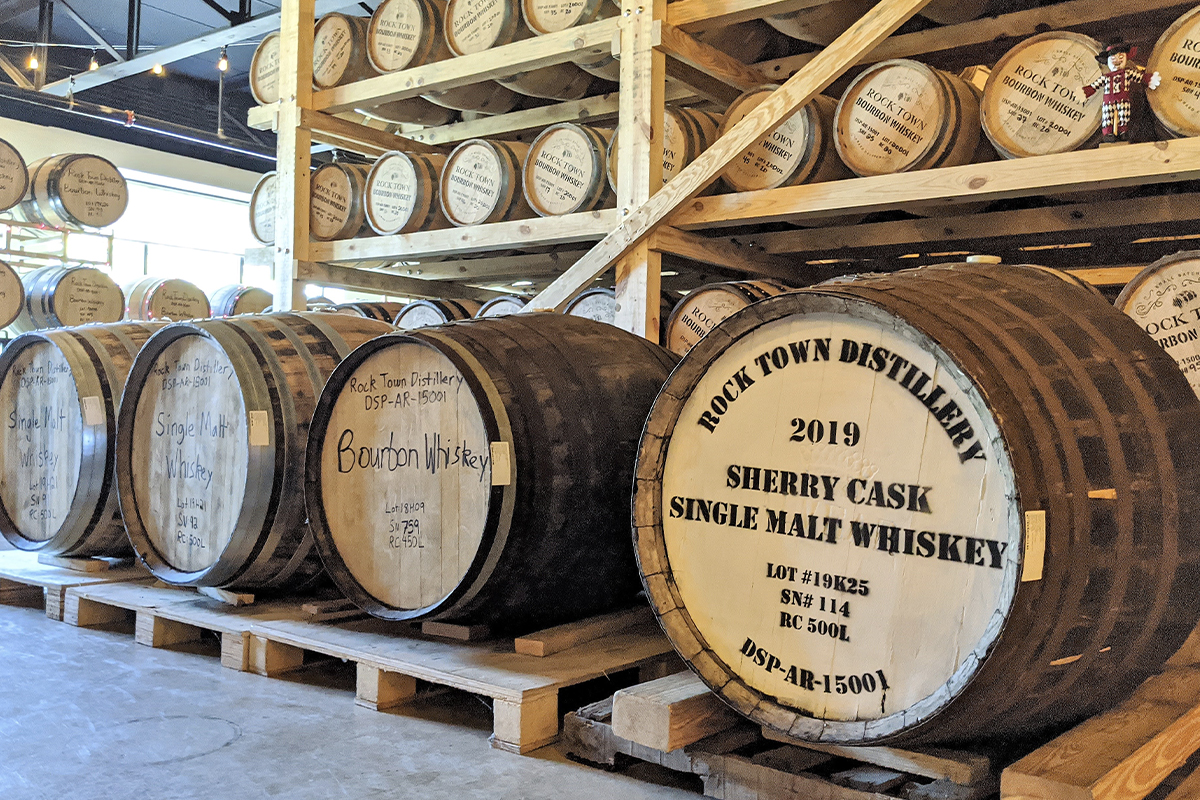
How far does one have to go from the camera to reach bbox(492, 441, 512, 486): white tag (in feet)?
9.16

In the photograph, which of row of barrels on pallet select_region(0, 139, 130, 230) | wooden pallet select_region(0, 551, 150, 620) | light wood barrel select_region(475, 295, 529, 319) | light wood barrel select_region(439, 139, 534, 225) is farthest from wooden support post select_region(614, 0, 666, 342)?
row of barrels on pallet select_region(0, 139, 130, 230)

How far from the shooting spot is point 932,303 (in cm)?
212

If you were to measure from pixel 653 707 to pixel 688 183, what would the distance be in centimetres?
282

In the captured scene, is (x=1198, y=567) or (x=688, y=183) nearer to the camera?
(x=1198, y=567)

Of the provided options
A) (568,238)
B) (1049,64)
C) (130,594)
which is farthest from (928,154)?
(130,594)

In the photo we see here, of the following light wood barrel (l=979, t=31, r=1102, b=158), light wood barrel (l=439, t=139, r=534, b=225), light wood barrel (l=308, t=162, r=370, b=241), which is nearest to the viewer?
light wood barrel (l=979, t=31, r=1102, b=158)

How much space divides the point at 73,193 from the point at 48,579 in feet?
22.9

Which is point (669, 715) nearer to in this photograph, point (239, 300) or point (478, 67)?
point (478, 67)

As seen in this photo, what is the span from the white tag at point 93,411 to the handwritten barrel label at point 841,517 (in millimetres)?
2830

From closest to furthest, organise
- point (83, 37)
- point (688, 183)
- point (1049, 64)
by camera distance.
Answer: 1. point (1049, 64)
2. point (688, 183)
3. point (83, 37)

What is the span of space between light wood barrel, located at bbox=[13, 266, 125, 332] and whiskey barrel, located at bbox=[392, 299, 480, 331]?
437 centimetres

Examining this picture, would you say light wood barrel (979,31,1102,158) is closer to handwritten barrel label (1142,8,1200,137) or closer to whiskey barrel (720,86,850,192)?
handwritten barrel label (1142,8,1200,137)

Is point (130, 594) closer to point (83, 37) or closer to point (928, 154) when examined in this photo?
point (928, 154)

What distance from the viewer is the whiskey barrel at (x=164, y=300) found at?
10.6m
